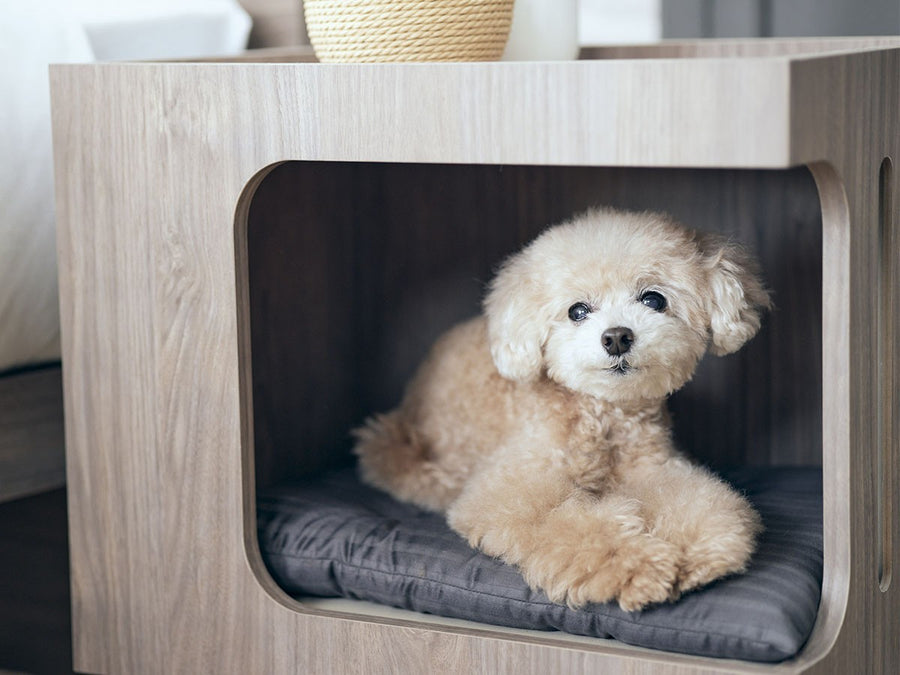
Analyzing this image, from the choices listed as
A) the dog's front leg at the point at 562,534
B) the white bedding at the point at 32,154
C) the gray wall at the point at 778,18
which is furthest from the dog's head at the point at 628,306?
the gray wall at the point at 778,18

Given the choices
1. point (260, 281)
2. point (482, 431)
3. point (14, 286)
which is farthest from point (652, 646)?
point (14, 286)

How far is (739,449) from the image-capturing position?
1474mm

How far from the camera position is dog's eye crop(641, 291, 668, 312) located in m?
1.08

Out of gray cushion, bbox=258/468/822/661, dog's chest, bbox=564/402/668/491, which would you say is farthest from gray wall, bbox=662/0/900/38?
dog's chest, bbox=564/402/668/491

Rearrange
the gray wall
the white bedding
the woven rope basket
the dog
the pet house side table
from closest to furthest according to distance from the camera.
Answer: the pet house side table → the dog → the woven rope basket → the white bedding → the gray wall

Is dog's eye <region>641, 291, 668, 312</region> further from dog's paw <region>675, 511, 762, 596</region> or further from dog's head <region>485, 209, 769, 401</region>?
dog's paw <region>675, 511, 762, 596</region>

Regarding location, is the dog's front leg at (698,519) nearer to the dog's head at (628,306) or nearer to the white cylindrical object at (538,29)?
the dog's head at (628,306)

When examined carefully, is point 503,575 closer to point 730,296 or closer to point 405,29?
point 730,296

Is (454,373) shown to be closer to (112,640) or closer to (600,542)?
(600,542)

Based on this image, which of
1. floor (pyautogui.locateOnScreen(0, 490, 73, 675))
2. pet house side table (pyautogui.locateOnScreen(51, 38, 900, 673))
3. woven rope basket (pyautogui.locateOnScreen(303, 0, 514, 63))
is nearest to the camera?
pet house side table (pyautogui.locateOnScreen(51, 38, 900, 673))

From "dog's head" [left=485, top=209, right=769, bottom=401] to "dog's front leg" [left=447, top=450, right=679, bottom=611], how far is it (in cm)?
10

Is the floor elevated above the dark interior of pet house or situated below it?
below

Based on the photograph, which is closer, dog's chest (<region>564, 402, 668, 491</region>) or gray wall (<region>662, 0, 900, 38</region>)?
dog's chest (<region>564, 402, 668, 491</region>)

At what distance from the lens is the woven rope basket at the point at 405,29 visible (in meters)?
1.13
